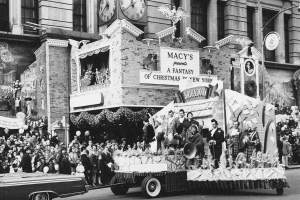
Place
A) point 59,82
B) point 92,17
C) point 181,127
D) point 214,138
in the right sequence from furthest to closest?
point 92,17
point 59,82
point 181,127
point 214,138

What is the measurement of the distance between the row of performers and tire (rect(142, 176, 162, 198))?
1.86 metres

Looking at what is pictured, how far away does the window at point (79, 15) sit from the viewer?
32.9 m

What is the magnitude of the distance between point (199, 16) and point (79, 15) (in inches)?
396

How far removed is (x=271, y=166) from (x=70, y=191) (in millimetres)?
6989

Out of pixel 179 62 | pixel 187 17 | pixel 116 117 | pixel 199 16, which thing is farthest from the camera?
pixel 199 16

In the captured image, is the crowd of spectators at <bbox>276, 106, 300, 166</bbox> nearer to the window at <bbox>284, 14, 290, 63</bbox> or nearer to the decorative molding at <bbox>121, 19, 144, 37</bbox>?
the decorative molding at <bbox>121, 19, 144, 37</bbox>

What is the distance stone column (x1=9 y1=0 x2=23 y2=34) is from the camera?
98.7ft

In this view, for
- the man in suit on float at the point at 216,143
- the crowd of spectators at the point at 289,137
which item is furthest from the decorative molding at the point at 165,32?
the man in suit on float at the point at 216,143

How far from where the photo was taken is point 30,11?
31109 mm

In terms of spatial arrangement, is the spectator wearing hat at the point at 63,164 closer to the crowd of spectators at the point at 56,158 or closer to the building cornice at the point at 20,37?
the crowd of spectators at the point at 56,158

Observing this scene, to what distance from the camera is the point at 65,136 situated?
29734 mm

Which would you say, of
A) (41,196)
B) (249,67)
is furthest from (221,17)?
(41,196)

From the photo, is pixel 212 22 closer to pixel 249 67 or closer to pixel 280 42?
pixel 280 42

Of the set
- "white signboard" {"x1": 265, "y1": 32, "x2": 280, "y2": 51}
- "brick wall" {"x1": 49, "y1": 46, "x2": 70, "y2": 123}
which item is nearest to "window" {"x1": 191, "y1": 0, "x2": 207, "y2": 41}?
"white signboard" {"x1": 265, "y1": 32, "x2": 280, "y2": 51}
